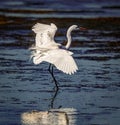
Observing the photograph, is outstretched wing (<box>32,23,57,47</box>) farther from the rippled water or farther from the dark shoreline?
the dark shoreline

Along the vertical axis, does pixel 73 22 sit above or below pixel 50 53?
below

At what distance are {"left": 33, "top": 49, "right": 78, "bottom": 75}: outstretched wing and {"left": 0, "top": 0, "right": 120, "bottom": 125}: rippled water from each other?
56 centimetres

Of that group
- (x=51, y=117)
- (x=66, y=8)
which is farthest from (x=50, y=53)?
(x=66, y=8)

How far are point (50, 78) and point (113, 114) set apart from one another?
3776 mm

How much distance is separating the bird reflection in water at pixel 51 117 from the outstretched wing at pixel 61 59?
942mm

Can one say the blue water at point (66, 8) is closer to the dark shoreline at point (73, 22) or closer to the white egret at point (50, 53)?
the dark shoreline at point (73, 22)

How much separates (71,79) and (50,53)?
1.32 m

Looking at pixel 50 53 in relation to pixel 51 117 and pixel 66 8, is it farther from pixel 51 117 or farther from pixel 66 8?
pixel 66 8

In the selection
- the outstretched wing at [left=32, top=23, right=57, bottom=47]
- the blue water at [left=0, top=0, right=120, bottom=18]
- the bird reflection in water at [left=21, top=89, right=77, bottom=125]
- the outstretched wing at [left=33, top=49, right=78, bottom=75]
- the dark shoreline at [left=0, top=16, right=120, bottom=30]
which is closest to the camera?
the bird reflection in water at [left=21, top=89, right=77, bottom=125]

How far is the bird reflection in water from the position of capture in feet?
34.0

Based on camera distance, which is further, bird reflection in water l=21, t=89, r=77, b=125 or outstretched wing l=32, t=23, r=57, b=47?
outstretched wing l=32, t=23, r=57, b=47

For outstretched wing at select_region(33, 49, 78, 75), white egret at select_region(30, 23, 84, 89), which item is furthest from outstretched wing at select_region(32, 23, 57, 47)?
outstretched wing at select_region(33, 49, 78, 75)

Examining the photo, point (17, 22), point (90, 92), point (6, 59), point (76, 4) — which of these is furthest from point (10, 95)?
point (76, 4)

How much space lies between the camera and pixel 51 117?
10.8 m
